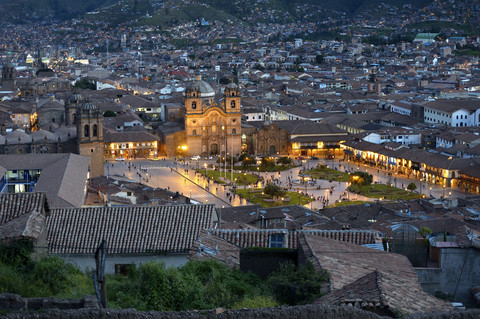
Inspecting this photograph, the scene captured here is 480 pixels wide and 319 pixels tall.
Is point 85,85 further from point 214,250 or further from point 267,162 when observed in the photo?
point 214,250

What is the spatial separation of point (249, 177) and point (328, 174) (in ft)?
12.0

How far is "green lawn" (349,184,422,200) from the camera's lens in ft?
107

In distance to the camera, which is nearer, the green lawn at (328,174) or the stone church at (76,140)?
the stone church at (76,140)

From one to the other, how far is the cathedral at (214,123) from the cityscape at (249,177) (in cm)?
9

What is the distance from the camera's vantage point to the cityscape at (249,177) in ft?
26.2

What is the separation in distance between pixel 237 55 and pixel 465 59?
2974cm

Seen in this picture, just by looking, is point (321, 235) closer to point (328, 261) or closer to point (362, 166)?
point (328, 261)

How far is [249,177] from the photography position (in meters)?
38.2

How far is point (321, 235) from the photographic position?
1058 cm

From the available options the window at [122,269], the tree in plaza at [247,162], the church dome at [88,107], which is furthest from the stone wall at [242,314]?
the tree in plaza at [247,162]

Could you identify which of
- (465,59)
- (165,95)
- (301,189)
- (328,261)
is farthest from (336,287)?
(465,59)

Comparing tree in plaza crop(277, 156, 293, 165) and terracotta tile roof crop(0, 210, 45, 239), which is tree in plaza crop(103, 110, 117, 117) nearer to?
tree in plaza crop(277, 156, 293, 165)

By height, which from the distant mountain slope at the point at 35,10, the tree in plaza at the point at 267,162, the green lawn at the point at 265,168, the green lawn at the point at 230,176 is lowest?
the green lawn at the point at 265,168

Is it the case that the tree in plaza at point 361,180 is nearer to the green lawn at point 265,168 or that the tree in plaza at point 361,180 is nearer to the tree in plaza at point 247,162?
the green lawn at point 265,168
